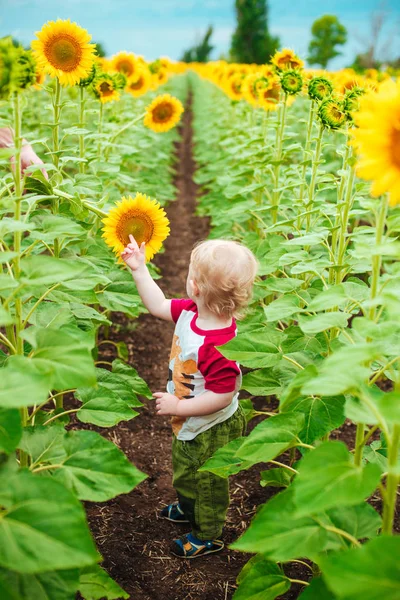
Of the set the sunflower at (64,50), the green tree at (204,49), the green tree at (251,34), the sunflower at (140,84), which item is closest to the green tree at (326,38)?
the green tree at (251,34)

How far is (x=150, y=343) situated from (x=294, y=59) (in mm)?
2210

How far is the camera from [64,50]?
10.6ft

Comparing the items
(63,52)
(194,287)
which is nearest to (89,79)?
(63,52)

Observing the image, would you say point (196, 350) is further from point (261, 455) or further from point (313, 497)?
point (313, 497)

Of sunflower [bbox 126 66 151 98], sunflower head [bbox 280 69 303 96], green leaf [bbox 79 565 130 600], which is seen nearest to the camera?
green leaf [bbox 79 565 130 600]

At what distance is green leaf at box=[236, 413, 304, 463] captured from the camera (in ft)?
5.97

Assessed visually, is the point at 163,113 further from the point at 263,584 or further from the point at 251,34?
the point at 251,34

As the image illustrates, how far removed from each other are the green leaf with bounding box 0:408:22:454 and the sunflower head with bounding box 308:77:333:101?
2204 mm

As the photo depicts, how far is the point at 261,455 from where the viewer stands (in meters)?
1.82

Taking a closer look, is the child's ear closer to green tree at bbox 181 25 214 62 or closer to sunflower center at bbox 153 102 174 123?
sunflower center at bbox 153 102 174 123

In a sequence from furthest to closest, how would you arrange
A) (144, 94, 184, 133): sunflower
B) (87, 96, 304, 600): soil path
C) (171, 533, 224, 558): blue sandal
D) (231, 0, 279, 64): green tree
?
(231, 0, 279, 64): green tree
(144, 94, 184, 133): sunflower
(171, 533, 224, 558): blue sandal
(87, 96, 304, 600): soil path

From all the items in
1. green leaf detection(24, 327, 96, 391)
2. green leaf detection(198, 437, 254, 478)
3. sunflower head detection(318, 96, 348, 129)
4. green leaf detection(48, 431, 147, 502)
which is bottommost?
green leaf detection(198, 437, 254, 478)

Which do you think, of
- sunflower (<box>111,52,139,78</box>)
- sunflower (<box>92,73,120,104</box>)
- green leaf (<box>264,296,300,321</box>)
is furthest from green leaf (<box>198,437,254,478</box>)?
sunflower (<box>111,52,139,78</box>)

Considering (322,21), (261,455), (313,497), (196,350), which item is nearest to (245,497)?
(196,350)
